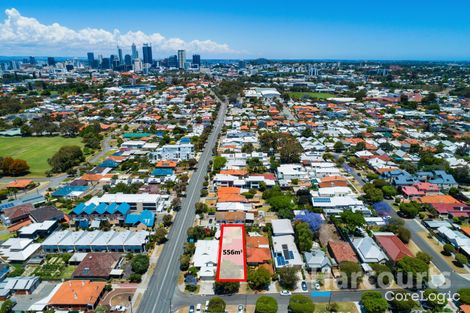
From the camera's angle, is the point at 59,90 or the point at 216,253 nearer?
the point at 216,253

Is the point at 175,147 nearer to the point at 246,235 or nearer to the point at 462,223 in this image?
the point at 246,235

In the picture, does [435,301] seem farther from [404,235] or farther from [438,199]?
[438,199]

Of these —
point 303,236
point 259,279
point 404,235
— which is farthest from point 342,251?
point 259,279

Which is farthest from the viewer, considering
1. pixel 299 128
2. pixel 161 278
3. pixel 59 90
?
pixel 59 90

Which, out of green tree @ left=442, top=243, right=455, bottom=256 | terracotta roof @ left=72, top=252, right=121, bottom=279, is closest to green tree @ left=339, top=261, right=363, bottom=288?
green tree @ left=442, top=243, right=455, bottom=256

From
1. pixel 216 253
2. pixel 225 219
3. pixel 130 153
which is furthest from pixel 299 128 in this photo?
pixel 216 253

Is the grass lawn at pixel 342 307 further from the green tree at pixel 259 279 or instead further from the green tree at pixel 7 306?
the green tree at pixel 7 306

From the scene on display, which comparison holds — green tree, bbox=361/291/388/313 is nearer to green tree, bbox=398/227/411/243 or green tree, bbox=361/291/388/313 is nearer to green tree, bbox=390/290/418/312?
green tree, bbox=390/290/418/312
